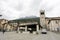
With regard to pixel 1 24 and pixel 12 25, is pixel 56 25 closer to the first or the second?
pixel 12 25

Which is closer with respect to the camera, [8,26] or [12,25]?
[8,26]

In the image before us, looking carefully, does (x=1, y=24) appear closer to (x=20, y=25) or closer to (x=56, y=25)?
(x=20, y=25)

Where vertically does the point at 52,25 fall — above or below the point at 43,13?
below

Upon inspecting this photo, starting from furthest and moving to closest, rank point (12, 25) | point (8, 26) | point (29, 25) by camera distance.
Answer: point (12, 25) → point (8, 26) → point (29, 25)

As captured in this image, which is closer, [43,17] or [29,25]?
[29,25]

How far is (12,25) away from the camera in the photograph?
53.3 m

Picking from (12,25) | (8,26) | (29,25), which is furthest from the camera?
(12,25)

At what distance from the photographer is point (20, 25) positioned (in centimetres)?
3381

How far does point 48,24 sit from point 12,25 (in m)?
16.5

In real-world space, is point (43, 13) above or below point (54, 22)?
above

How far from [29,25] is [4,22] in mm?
21086

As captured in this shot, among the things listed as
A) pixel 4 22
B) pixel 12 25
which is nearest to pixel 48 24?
pixel 12 25

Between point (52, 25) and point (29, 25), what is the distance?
1988cm

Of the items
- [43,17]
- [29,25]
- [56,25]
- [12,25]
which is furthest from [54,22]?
[29,25]
